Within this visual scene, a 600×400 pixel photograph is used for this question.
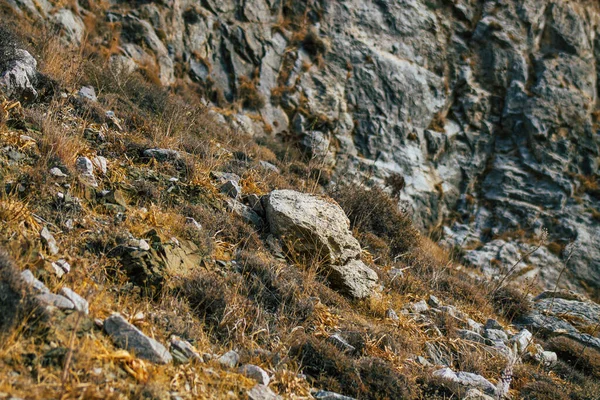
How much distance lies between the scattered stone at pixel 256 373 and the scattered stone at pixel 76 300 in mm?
1258

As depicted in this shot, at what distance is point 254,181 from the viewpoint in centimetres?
708

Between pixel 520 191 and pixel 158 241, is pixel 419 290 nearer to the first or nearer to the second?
pixel 158 241

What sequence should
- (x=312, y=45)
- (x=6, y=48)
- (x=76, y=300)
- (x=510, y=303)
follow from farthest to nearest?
(x=312, y=45), (x=510, y=303), (x=6, y=48), (x=76, y=300)

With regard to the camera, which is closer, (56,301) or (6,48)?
(56,301)

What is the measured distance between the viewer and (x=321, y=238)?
5.69 m

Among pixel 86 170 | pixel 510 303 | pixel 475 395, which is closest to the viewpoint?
pixel 475 395

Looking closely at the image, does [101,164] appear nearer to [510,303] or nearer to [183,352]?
[183,352]

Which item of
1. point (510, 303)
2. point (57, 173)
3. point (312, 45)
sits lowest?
point (510, 303)

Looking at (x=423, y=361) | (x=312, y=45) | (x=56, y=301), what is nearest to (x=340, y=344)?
(x=423, y=361)

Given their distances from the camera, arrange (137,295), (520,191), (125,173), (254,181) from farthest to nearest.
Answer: (520,191)
(254,181)
(125,173)
(137,295)

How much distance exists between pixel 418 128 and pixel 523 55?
19.5ft

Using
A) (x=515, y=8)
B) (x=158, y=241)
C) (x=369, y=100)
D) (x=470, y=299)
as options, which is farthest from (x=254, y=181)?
(x=515, y=8)

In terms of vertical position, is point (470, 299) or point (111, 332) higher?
point (111, 332)

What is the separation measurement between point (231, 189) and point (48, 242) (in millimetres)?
2858
